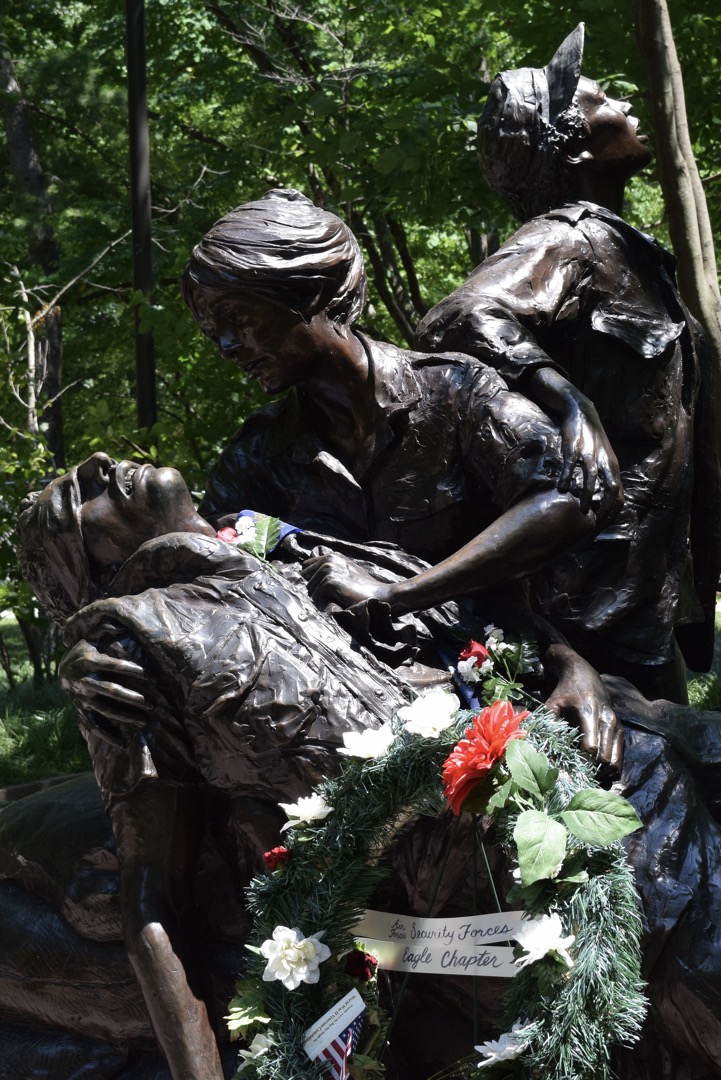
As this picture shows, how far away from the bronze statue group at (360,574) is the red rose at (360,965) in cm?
36

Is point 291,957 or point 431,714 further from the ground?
point 431,714

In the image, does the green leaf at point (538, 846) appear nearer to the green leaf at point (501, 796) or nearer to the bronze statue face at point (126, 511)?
the green leaf at point (501, 796)

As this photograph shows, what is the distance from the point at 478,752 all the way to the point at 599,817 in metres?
0.24

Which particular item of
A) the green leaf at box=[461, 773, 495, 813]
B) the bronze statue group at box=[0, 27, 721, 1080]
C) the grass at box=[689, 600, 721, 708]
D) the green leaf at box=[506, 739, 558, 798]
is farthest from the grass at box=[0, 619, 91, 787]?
the green leaf at box=[506, 739, 558, 798]

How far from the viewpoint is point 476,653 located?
9.13 feet

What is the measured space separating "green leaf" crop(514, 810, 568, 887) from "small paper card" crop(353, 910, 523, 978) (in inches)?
5.5

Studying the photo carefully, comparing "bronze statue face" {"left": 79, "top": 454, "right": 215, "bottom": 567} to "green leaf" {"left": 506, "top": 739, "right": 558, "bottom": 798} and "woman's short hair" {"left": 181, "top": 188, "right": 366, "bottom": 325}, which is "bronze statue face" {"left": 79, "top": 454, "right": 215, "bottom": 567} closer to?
"woman's short hair" {"left": 181, "top": 188, "right": 366, "bottom": 325}

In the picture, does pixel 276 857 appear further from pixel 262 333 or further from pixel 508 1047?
pixel 262 333

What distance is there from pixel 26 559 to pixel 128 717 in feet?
1.98

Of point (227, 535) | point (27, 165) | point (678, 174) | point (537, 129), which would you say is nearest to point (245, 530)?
point (227, 535)

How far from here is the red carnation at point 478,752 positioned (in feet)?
7.44

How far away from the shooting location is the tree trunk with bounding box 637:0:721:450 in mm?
5770

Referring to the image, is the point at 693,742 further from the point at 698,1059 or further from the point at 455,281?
the point at 455,281

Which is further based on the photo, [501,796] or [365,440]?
[365,440]
